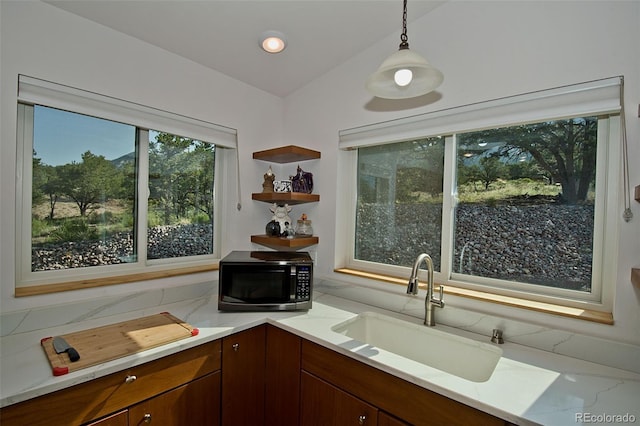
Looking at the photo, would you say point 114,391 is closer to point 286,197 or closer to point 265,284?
point 265,284

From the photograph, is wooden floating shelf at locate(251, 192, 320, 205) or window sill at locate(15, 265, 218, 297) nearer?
window sill at locate(15, 265, 218, 297)

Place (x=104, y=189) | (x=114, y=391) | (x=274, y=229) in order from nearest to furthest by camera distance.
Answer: (x=114, y=391) < (x=104, y=189) < (x=274, y=229)

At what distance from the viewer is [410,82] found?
113 centimetres

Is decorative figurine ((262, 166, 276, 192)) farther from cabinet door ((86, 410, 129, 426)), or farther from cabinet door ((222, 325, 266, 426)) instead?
cabinet door ((86, 410, 129, 426))

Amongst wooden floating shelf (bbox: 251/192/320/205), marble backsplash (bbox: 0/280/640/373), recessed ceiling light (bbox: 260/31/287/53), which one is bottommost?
marble backsplash (bbox: 0/280/640/373)

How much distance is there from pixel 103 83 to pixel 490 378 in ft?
7.17

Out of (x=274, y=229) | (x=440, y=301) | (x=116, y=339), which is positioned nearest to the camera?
(x=116, y=339)

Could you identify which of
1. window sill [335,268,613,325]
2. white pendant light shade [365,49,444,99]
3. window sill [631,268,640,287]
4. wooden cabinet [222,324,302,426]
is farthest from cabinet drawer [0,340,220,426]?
window sill [631,268,640,287]

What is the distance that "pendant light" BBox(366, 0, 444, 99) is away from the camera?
101 centimetres

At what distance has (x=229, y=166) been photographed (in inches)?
87.0

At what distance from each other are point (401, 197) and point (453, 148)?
1.39 feet

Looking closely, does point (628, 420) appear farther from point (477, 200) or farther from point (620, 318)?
point (477, 200)

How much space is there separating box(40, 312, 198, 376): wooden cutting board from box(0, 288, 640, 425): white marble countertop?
1.1 inches

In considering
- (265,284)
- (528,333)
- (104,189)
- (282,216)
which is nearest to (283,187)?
(282,216)
